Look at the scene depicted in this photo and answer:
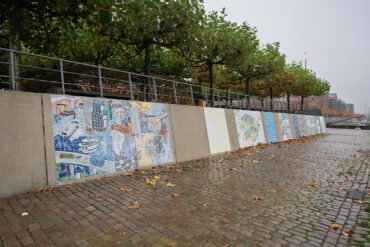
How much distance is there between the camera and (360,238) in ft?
10.8

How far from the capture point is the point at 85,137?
6.36 metres

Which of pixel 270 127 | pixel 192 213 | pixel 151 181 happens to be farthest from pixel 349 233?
pixel 270 127

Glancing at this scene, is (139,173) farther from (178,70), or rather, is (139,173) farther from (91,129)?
(178,70)

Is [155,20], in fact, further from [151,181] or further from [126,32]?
[151,181]

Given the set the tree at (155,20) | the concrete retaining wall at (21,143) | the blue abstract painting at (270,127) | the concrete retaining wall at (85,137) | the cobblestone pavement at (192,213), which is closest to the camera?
the cobblestone pavement at (192,213)

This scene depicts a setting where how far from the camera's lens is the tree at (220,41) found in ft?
46.2

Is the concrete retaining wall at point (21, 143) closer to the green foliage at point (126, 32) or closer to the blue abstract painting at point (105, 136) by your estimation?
the blue abstract painting at point (105, 136)

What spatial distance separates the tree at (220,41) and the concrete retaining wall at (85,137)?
213 inches

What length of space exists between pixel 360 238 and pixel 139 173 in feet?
18.2

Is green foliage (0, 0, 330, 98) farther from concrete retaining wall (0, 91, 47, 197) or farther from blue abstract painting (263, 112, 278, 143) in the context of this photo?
blue abstract painting (263, 112, 278, 143)

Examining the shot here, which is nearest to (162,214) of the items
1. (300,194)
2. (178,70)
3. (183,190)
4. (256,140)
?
(183,190)

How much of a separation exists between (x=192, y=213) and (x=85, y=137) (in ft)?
13.0

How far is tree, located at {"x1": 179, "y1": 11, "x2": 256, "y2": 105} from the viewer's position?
14094 mm

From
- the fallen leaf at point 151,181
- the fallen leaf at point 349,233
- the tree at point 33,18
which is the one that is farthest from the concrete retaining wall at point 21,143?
the fallen leaf at point 349,233
